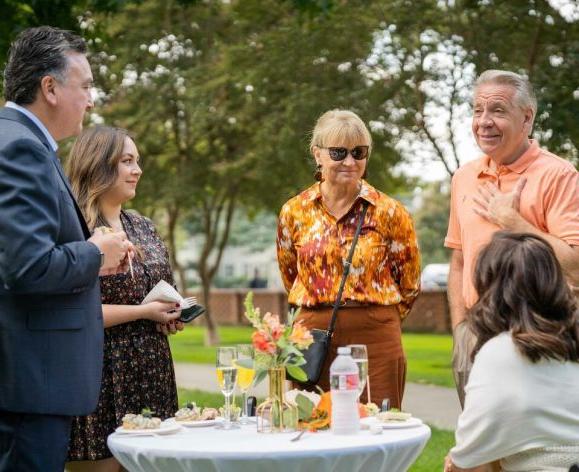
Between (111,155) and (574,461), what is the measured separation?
9.71 feet

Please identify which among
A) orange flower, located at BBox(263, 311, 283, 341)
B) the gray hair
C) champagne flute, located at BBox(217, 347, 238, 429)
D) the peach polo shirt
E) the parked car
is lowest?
the parked car

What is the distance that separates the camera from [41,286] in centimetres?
376

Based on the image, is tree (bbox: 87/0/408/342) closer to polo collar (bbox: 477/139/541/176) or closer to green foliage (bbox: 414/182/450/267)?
polo collar (bbox: 477/139/541/176)

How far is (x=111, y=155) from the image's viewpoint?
212 inches

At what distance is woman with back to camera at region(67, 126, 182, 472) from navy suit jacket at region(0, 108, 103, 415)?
3.48 ft

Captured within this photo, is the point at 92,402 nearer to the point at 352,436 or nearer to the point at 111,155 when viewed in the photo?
the point at 352,436

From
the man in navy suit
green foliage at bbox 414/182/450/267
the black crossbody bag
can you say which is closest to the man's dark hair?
the man in navy suit

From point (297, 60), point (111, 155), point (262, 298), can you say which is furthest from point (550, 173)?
point (262, 298)

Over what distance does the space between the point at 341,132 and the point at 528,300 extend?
7.45 ft

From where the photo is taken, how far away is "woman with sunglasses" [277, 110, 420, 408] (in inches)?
219

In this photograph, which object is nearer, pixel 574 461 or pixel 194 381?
pixel 574 461

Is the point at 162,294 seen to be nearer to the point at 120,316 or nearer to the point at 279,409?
the point at 120,316

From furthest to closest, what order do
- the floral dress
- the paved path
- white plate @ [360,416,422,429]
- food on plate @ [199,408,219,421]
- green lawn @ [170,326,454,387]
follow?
green lawn @ [170,326,454,387] < the paved path < the floral dress < food on plate @ [199,408,219,421] < white plate @ [360,416,422,429]

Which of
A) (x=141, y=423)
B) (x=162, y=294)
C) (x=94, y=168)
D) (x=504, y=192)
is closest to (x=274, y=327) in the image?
(x=141, y=423)
